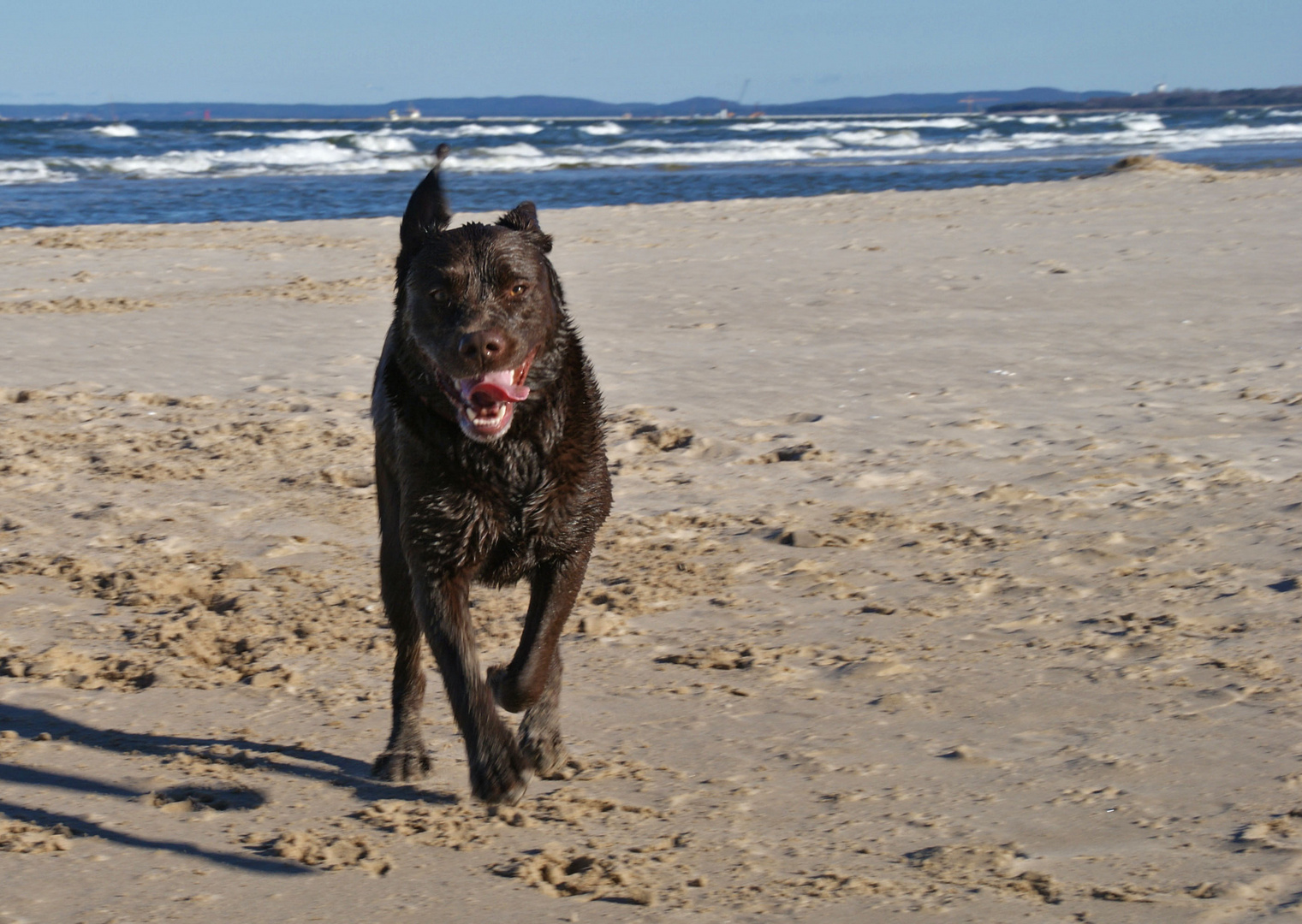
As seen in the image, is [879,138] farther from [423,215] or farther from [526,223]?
[423,215]

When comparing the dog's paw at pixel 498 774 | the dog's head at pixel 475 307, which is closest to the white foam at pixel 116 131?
the dog's head at pixel 475 307

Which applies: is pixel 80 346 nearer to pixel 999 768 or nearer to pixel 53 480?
pixel 53 480

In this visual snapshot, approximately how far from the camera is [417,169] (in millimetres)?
33375

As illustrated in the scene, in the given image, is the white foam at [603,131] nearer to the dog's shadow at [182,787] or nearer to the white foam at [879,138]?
the white foam at [879,138]

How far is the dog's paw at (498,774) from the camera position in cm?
306

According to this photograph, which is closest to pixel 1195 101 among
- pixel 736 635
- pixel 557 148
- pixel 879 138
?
pixel 879 138

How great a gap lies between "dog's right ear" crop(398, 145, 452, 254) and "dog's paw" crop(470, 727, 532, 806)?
1330 millimetres

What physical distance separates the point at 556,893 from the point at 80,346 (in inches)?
283

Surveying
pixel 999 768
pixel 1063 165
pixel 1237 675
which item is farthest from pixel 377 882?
pixel 1063 165

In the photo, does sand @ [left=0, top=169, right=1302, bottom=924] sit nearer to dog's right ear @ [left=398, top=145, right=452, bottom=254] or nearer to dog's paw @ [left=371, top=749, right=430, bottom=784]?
dog's paw @ [left=371, top=749, right=430, bottom=784]

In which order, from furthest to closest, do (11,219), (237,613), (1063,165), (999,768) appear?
(1063,165), (11,219), (237,613), (999,768)

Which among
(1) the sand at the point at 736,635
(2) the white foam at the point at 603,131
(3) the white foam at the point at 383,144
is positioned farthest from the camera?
(2) the white foam at the point at 603,131

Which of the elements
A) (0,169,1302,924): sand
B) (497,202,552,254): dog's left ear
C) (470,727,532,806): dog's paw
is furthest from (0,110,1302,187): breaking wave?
(470,727,532,806): dog's paw

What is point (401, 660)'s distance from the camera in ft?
11.8
